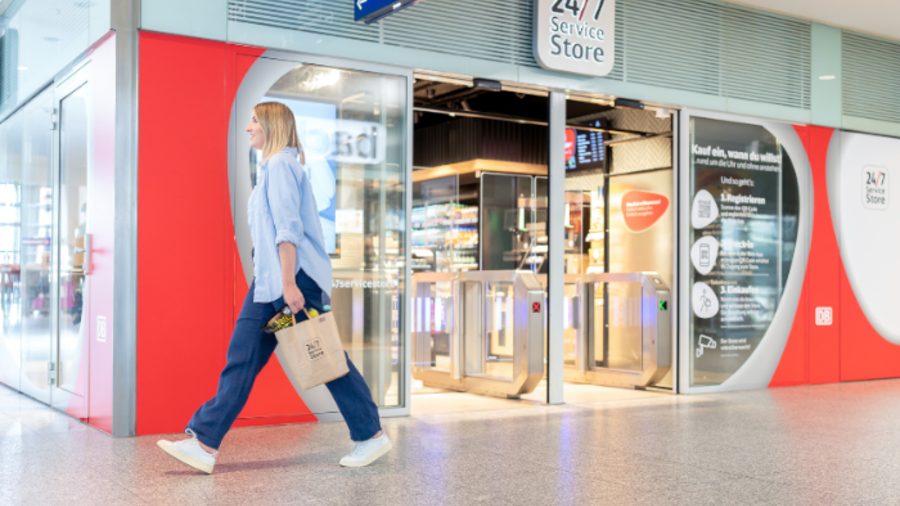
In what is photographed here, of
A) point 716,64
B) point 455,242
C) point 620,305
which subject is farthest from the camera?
point 455,242

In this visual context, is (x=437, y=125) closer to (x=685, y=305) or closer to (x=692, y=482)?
(x=685, y=305)

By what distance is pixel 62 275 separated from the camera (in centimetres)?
566

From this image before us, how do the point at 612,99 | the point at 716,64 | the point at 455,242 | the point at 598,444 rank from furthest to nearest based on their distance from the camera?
the point at 455,242 < the point at 716,64 < the point at 612,99 < the point at 598,444

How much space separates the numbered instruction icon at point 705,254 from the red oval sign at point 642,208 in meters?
0.78

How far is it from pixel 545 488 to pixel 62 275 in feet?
12.4

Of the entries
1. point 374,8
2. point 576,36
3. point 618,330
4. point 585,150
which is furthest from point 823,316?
point 374,8

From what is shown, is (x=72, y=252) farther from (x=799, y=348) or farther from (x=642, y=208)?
(x=799, y=348)

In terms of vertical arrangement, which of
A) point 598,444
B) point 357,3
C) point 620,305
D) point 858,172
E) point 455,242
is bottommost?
point 598,444

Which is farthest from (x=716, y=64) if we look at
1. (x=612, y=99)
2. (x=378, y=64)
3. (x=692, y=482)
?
(x=692, y=482)

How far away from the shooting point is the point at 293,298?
3549mm

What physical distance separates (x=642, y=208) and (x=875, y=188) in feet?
7.02

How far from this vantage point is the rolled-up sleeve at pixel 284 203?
3590 millimetres

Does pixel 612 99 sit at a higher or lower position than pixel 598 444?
higher

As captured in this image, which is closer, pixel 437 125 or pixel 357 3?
pixel 357 3
